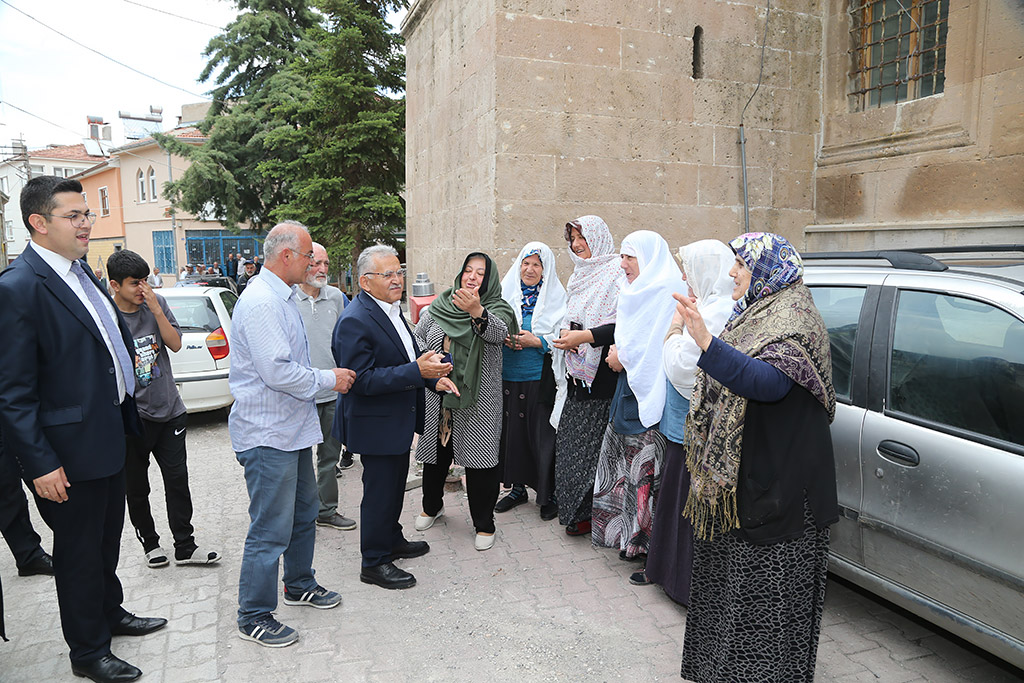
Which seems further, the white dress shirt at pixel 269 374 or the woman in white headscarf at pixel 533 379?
the woman in white headscarf at pixel 533 379

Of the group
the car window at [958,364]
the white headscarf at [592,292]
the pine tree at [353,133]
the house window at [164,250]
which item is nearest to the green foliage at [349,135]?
the pine tree at [353,133]

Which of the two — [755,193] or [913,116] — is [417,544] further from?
[913,116]

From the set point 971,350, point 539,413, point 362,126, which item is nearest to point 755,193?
point 539,413

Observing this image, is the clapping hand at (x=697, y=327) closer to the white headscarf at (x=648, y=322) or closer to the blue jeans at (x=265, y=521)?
the white headscarf at (x=648, y=322)

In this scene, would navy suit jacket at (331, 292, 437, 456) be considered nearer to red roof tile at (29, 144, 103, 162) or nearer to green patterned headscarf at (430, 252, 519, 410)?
green patterned headscarf at (430, 252, 519, 410)

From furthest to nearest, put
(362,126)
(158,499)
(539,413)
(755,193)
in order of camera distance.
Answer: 1. (362,126)
2. (755,193)
3. (158,499)
4. (539,413)

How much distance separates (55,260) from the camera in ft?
9.29

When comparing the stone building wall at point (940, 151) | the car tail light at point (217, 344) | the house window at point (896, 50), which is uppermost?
the house window at point (896, 50)

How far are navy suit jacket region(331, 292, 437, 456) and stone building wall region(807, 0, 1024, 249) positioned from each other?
5.07 m

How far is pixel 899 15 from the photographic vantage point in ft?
20.8

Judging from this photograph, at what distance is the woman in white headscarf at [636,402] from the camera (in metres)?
3.68

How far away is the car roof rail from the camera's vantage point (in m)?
3.12

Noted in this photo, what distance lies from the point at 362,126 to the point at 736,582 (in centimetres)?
1422

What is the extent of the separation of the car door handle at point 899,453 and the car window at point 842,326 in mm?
338
